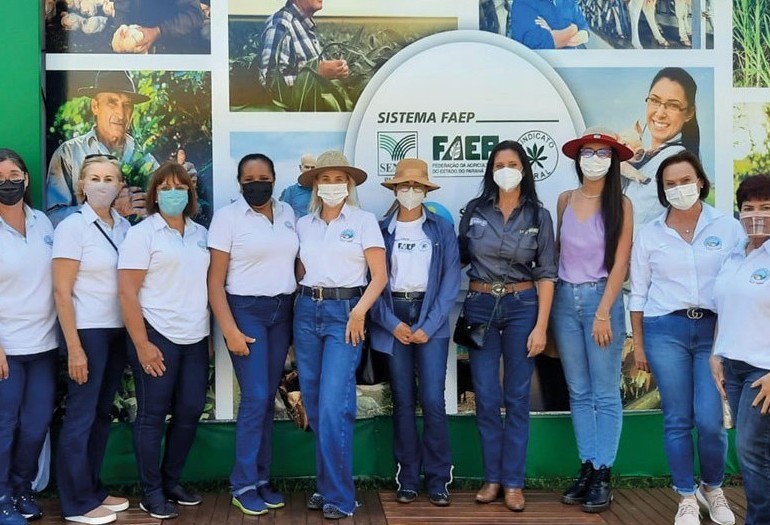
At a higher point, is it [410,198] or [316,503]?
[410,198]

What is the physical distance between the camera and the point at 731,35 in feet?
16.9

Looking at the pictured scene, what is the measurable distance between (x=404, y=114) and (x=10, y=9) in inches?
85.1

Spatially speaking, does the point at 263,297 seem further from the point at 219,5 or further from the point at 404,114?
the point at 219,5

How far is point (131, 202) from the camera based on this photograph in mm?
4949

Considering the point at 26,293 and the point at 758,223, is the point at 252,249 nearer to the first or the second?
the point at 26,293

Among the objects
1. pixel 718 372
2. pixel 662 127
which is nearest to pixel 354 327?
pixel 718 372

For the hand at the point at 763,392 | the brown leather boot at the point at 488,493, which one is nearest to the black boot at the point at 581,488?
the brown leather boot at the point at 488,493

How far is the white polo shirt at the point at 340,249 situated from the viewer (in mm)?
4387

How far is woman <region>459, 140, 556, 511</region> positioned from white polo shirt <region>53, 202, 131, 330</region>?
1.77m

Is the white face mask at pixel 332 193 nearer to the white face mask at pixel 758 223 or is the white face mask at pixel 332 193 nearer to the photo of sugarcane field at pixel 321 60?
the photo of sugarcane field at pixel 321 60

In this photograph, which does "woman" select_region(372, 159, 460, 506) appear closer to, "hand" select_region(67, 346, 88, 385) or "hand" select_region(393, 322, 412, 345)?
"hand" select_region(393, 322, 412, 345)

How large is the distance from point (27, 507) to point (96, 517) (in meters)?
0.35

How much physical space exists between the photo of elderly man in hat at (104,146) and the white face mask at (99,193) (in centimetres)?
60

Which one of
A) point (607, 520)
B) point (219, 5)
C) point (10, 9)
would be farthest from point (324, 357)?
point (10, 9)
